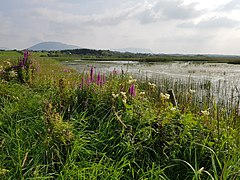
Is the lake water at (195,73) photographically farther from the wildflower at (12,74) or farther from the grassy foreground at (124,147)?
the grassy foreground at (124,147)

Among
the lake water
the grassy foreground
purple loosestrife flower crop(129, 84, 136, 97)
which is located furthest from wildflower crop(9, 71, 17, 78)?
purple loosestrife flower crop(129, 84, 136, 97)

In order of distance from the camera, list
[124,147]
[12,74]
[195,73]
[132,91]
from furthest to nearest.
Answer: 1. [195,73]
2. [12,74]
3. [132,91]
4. [124,147]

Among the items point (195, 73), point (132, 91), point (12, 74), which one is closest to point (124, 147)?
point (132, 91)

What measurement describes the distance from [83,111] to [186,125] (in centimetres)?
156

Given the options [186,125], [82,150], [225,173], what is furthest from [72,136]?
[225,173]

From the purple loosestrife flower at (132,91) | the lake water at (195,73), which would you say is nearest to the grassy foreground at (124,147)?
the purple loosestrife flower at (132,91)

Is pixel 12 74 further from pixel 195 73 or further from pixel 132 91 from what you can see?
pixel 195 73

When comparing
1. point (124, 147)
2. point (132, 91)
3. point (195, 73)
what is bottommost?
point (195, 73)

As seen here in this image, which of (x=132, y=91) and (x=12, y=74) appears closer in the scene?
(x=132, y=91)

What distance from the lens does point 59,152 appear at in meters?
2.85

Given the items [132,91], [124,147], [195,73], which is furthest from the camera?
[195,73]

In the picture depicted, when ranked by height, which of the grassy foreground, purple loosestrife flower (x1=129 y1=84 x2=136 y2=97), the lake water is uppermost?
purple loosestrife flower (x1=129 y1=84 x2=136 y2=97)

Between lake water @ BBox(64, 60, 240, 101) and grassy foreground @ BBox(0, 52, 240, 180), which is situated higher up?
grassy foreground @ BBox(0, 52, 240, 180)

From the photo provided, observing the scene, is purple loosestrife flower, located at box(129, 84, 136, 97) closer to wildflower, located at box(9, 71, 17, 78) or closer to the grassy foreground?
the grassy foreground
